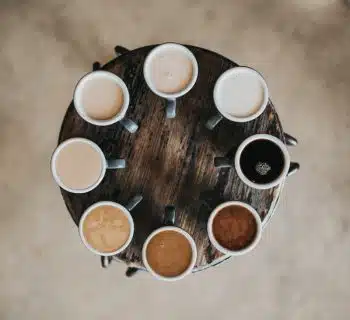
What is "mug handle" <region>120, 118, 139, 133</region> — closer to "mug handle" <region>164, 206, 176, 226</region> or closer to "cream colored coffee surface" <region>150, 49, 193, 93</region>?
"cream colored coffee surface" <region>150, 49, 193, 93</region>

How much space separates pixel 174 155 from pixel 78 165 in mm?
313

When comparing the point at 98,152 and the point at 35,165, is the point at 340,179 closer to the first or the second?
the point at 98,152

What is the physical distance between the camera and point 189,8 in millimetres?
2338

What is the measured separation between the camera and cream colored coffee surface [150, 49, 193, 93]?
162 cm

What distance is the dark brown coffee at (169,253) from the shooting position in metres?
1.61

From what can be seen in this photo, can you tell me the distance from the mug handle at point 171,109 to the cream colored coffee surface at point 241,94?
152 mm

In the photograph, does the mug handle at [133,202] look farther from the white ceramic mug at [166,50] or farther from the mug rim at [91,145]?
the white ceramic mug at [166,50]

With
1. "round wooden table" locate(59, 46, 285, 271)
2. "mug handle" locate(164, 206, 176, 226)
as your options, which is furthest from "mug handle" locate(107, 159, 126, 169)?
"mug handle" locate(164, 206, 176, 226)

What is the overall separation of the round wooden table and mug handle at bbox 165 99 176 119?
0.02m

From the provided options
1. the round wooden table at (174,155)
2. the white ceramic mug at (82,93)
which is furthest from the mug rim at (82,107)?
the round wooden table at (174,155)

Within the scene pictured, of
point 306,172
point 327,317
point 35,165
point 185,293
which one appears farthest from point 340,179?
point 35,165

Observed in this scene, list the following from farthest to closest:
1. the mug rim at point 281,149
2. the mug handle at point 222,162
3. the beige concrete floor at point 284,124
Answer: the beige concrete floor at point 284,124 → the mug handle at point 222,162 → the mug rim at point 281,149

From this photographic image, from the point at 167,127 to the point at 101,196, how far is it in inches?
12.1

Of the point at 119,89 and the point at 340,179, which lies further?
the point at 340,179
